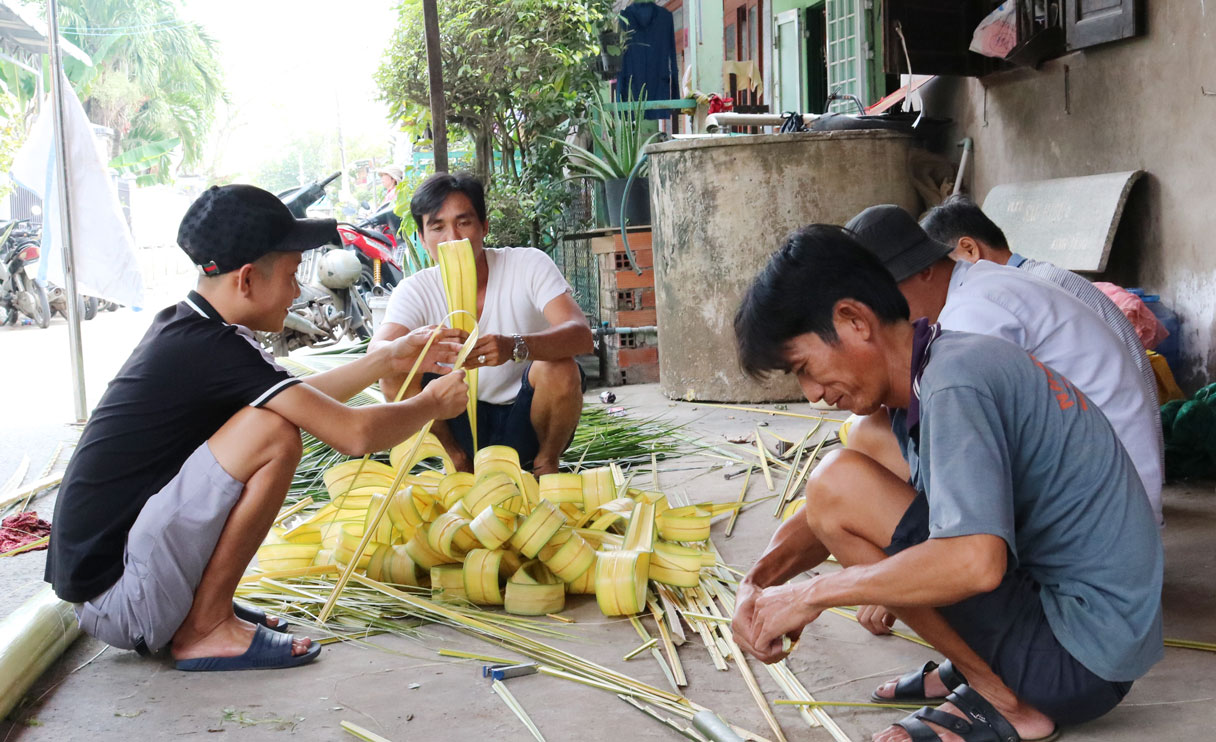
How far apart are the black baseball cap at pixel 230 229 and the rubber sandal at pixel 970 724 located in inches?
68.2

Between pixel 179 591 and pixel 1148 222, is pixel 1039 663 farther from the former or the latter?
pixel 1148 222

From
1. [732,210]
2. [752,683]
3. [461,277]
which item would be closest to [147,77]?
[732,210]

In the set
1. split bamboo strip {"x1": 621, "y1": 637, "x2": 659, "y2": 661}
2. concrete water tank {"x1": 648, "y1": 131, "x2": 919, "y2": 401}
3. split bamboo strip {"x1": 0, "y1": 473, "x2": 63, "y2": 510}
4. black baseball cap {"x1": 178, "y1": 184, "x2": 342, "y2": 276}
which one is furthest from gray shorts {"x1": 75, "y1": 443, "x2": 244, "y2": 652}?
concrete water tank {"x1": 648, "y1": 131, "x2": 919, "y2": 401}

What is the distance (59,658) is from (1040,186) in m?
4.97

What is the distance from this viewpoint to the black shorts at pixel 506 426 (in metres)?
3.96

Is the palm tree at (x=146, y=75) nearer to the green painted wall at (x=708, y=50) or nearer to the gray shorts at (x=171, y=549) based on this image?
the green painted wall at (x=708, y=50)

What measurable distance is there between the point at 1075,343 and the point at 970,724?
3.32 feet

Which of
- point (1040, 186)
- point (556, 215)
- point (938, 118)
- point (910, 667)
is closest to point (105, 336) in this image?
point (556, 215)

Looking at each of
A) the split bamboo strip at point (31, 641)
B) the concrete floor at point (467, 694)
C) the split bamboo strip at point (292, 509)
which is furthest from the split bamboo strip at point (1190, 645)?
the split bamboo strip at point (292, 509)

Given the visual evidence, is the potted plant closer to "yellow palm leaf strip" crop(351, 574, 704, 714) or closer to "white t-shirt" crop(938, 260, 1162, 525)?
"yellow palm leaf strip" crop(351, 574, 704, 714)

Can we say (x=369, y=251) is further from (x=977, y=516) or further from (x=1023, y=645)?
(x=977, y=516)

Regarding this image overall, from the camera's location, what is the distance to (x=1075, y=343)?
8.18 ft

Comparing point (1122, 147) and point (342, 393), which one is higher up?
point (1122, 147)

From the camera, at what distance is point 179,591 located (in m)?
2.45
